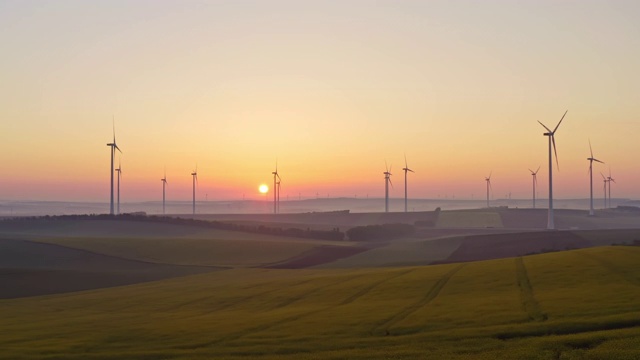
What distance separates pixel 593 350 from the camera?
57.7ft

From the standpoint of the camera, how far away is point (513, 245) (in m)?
74.5

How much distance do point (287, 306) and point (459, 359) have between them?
14.6 m

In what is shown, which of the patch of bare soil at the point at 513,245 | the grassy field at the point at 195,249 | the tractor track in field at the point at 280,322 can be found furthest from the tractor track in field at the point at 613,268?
the grassy field at the point at 195,249

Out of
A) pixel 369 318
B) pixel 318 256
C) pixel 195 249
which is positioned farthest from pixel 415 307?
pixel 195 249

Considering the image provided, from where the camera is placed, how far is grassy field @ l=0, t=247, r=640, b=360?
63.9 feet

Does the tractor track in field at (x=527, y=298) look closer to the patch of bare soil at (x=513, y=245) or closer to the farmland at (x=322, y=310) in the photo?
the farmland at (x=322, y=310)

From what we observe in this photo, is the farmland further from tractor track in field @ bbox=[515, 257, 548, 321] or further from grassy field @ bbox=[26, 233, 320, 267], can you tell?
grassy field @ bbox=[26, 233, 320, 267]

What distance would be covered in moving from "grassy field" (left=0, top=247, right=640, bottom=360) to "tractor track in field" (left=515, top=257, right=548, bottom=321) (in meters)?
0.08

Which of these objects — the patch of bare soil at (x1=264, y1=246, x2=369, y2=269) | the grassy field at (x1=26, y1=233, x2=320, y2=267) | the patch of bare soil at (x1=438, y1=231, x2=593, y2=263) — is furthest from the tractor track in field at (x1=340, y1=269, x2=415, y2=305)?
the grassy field at (x1=26, y1=233, x2=320, y2=267)

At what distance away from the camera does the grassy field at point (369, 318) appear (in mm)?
19484

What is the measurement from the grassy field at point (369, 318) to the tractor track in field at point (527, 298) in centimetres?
8

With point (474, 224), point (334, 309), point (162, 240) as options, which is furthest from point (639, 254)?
point (474, 224)

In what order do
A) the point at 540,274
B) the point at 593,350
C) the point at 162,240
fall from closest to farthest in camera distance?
the point at 593,350
the point at 540,274
the point at 162,240

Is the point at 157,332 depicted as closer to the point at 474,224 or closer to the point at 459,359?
the point at 459,359
